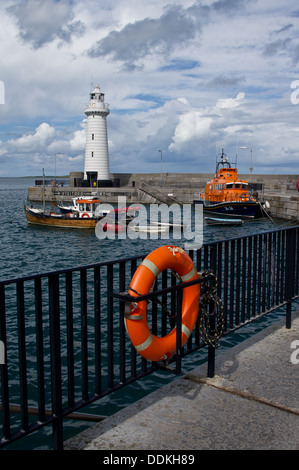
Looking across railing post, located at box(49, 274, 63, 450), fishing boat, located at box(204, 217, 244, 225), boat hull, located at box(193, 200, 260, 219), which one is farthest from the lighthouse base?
railing post, located at box(49, 274, 63, 450)

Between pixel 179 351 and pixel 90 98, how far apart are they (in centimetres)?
7041

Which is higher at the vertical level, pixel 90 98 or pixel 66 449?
pixel 90 98

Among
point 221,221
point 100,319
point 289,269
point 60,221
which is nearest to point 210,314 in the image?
point 100,319

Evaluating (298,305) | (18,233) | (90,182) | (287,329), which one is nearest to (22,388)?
(287,329)

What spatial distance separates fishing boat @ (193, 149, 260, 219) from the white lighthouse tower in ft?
91.9

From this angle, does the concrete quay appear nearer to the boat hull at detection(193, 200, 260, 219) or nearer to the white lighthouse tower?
the boat hull at detection(193, 200, 260, 219)

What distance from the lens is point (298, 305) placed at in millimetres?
13172

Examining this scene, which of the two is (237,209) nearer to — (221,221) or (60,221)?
(221,221)

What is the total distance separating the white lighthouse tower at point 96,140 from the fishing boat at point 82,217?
27.8 metres

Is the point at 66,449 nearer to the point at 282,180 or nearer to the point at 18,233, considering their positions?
the point at 18,233

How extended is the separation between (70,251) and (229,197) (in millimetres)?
20061

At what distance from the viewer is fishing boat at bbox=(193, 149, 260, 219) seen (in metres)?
40.7

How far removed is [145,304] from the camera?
3.49 m

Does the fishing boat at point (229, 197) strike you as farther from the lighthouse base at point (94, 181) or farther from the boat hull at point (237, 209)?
the lighthouse base at point (94, 181)
